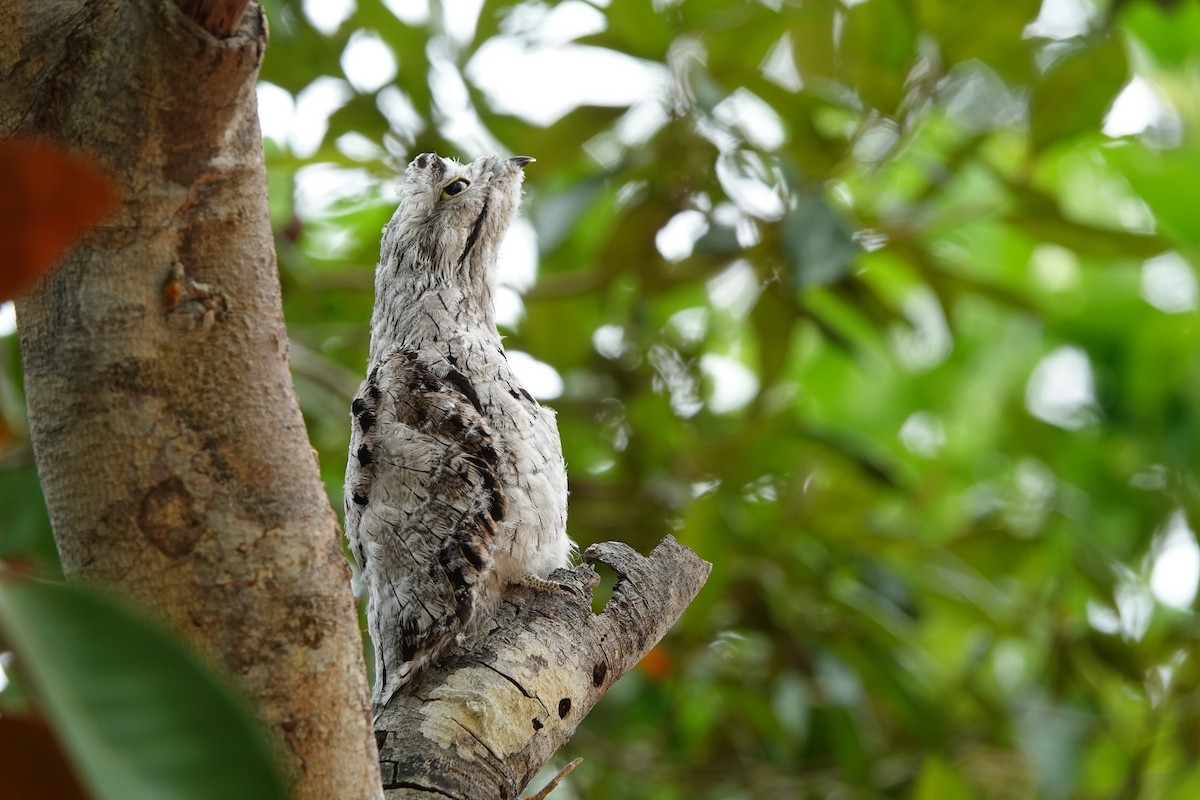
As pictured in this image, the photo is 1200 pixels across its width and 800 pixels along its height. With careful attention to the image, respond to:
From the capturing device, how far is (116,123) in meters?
0.84

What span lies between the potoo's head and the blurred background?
2.03ft

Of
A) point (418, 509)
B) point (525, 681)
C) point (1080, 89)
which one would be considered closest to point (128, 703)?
point (525, 681)

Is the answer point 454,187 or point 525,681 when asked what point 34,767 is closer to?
point 525,681

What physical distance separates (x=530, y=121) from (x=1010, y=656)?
283 cm

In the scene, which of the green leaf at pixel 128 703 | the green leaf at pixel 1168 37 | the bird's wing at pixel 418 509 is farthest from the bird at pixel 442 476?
the green leaf at pixel 1168 37

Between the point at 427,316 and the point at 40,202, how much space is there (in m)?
1.12

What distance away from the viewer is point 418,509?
137cm

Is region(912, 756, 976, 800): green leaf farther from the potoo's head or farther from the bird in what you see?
the potoo's head

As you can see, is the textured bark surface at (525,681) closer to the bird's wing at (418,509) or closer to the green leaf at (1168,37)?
the bird's wing at (418,509)

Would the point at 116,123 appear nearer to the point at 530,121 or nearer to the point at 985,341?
the point at 530,121

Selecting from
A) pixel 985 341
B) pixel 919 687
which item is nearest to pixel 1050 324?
pixel 985 341

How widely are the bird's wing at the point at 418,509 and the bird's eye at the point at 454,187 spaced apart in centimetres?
32

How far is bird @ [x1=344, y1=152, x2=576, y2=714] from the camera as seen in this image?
1341 mm

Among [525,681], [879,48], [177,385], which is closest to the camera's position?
[177,385]
